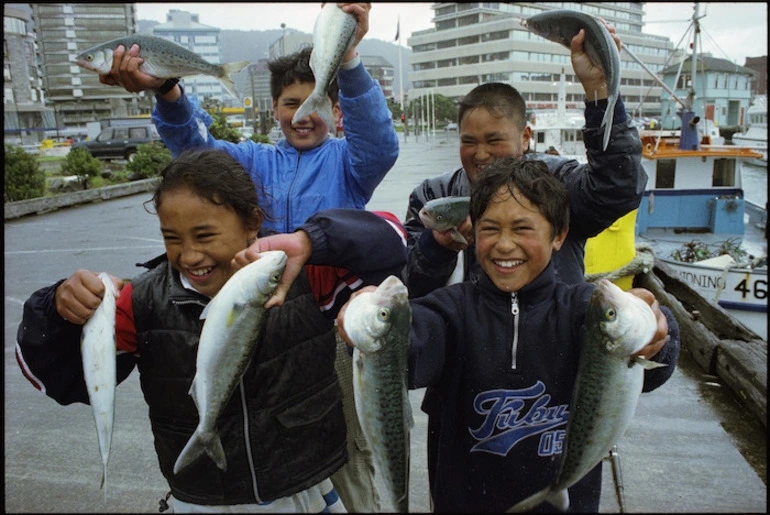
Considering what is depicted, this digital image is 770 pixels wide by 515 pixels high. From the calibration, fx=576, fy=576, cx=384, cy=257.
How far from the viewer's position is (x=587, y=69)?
8.09 feet

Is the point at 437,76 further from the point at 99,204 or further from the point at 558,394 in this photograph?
the point at 558,394

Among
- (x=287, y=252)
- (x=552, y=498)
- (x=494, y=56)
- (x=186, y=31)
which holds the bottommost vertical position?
(x=552, y=498)

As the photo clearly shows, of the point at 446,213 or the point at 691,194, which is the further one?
the point at 691,194

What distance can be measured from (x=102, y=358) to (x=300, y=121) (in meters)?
1.61

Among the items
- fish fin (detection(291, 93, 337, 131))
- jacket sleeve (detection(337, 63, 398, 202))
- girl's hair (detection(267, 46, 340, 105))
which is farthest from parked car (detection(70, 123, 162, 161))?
fish fin (detection(291, 93, 337, 131))

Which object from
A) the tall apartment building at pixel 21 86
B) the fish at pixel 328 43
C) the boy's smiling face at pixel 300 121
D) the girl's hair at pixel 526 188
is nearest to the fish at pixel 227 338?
the fish at pixel 328 43

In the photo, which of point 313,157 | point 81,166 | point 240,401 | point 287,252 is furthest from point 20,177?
point 287,252

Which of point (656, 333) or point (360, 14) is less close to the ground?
point (360, 14)

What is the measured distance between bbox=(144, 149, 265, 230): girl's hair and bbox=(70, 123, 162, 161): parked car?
31.4 m

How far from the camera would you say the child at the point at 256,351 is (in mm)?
2127

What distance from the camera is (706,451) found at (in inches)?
167

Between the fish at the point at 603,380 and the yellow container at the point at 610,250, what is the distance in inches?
223

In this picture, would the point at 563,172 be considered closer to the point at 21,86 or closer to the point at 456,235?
the point at 456,235

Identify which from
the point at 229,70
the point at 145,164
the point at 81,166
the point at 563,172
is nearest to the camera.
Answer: the point at 229,70
